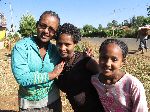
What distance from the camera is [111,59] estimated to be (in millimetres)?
2611

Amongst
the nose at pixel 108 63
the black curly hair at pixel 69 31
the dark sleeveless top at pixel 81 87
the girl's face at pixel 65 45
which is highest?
the black curly hair at pixel 69 31

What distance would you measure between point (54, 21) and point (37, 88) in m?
0.62

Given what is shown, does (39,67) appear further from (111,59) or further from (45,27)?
(111,59)

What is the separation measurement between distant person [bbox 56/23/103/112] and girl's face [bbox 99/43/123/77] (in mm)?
232

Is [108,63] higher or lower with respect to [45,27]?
lower

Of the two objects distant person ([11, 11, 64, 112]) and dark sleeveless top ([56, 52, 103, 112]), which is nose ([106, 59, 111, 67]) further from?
distant person ([11, 11, 64, 112])

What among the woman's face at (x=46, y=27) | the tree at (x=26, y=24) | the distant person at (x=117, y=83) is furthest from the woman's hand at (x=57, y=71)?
the tree at (x=26, y=24)

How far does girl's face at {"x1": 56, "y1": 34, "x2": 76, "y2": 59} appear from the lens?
2990 mm

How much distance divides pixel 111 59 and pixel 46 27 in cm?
70

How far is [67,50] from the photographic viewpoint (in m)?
3.00

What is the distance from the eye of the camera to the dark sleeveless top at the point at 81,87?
9.64ft

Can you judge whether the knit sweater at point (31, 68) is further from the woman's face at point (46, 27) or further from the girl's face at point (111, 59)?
the girl's face at point (111, 59)

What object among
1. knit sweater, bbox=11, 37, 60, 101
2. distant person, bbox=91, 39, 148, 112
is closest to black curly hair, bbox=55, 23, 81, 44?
knit sweater, bbox=11, 37, 60, 101

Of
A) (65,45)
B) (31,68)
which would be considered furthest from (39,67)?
(65,45)
